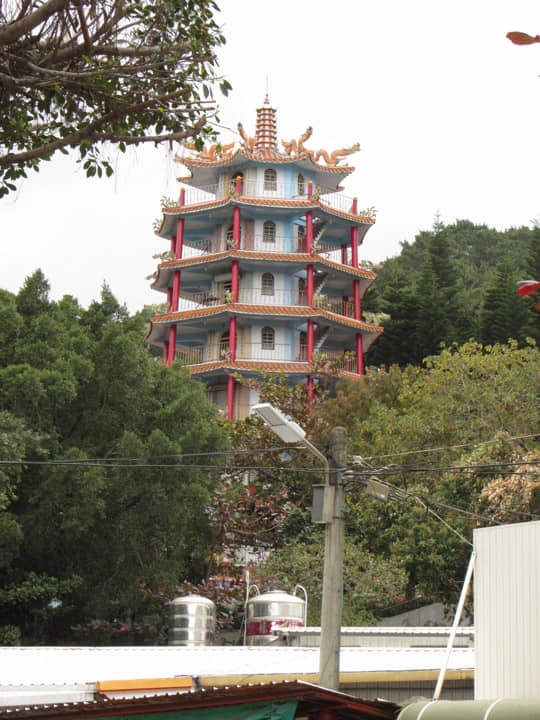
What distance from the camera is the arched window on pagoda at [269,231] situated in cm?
5309

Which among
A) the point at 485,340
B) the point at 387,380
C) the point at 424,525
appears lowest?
the point at 424,525

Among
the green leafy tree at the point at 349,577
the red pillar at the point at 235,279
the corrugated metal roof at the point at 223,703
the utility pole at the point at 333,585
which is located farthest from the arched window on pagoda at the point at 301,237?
the corrugated metal roof at the point at 223,703

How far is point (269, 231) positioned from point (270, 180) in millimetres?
2970

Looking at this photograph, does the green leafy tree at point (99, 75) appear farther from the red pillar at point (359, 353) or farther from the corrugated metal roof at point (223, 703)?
the red pillar at point (359, 353)

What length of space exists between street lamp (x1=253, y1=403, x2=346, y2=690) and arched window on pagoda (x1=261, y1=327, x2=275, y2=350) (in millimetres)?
38517

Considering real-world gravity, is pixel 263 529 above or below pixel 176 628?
above

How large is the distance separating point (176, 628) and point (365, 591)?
6779 millimetres

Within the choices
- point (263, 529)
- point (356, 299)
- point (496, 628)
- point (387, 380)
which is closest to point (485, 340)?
point (356, 299)

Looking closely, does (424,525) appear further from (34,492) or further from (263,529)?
(34,492)

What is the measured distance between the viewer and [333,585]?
12.2 meters

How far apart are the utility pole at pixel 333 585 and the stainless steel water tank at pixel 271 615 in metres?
9.43

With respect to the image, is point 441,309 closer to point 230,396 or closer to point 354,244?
point 354,244

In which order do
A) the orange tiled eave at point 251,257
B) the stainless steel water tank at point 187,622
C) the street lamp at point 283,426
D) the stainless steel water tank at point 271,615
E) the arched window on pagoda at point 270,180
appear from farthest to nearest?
1. the arched window on pagoda at point 270,180
2. the orange tiled eave at point 251,257
3. the stainless steel water tank at point 187,622
4. the stainless steel water tank at point 271,615
5. the street lamp at point 283,426

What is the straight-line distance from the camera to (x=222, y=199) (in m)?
52.1
